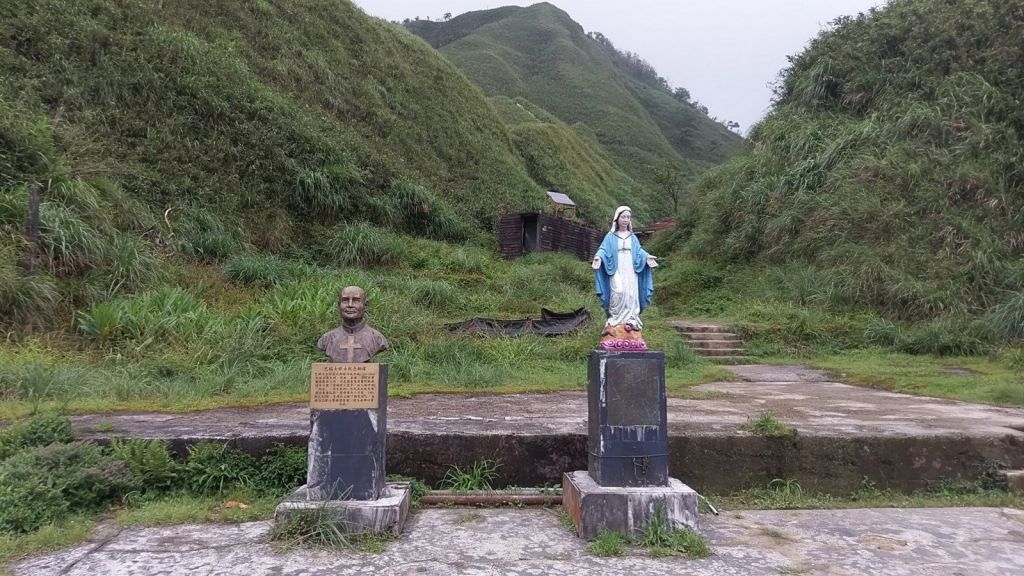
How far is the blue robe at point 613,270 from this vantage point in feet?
14.3

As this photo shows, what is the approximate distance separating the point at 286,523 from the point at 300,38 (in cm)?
1864

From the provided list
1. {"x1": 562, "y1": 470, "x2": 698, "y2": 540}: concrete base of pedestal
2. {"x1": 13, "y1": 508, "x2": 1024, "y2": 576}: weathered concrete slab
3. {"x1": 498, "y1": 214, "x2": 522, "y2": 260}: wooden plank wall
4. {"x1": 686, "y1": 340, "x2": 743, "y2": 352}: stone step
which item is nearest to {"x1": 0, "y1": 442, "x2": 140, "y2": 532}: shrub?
{"x1": 13, "y1": 508, "x2": 1024, "y2": 576}: weathered concrete slab

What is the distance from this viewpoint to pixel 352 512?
12.0 ft

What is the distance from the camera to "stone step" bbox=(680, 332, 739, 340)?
1120 centimetres

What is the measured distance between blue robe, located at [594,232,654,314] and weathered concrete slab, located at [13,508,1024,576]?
4.97 ft

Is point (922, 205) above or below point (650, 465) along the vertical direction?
above

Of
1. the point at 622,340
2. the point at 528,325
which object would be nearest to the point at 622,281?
the point at 622,340

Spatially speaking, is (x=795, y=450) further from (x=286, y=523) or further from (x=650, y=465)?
(x=286, y=523)

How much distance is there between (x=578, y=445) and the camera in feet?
15.4

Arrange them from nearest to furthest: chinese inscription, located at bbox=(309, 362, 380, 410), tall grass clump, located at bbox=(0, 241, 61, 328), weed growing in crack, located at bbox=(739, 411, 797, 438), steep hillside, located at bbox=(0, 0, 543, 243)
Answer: chinese inscription, located at bbox=(309, 362, 380, 410) → weed growing in crack, located at bbox=(739, 411, 797, 438) → tall grass clump, located at bbox=(0, 241, 61, 328) → steep hillside, located at bbox=(0, 0, 543, 243)

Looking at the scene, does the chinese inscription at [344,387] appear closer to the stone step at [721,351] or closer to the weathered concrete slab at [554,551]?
the weathered concrete slab at [554,551]

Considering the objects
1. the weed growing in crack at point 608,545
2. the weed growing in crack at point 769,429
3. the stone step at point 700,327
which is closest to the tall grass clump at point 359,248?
the stone step at point 700,327

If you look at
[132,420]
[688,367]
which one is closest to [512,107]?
[688,367]

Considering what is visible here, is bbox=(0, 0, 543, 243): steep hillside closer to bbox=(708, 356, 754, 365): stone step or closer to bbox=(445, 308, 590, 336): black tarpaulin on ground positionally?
bbox=(445, 308, 590, 336): black tarpaulin on ground
